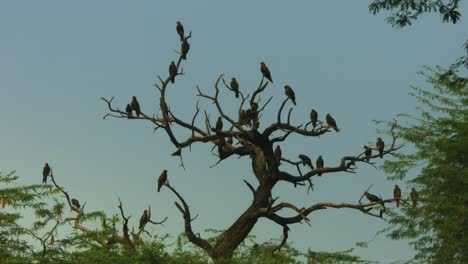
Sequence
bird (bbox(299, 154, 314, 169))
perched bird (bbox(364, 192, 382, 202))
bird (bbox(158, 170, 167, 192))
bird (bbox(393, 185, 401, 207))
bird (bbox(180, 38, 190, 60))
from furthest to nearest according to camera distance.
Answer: bird (bbox(393, 185, 401, 207)) < bird (bbox(299, 154, 314, 169)) < perched bird (bbox(364, 192, 382, 202)) < bird (bbox(180, 38, 190, 60)) < bird (bbox(158, 170, 167, 192))

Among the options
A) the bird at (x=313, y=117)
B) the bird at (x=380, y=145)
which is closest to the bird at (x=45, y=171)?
the bird at (x=313, y=117)

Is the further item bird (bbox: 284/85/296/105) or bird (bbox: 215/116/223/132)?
bird (bbox: 215/116/223/132)

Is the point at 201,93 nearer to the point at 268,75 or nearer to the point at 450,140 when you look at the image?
the point at 268,75

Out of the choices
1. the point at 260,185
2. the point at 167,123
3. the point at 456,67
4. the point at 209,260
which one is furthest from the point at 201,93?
the point at 456,67

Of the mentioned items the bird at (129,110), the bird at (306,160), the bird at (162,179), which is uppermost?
the bird at (306,160)

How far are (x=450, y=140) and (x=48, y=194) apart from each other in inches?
444

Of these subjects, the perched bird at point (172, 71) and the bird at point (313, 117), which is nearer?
the perched bird at point (172, 71)

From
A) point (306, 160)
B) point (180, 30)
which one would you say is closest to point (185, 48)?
point (180, 30)

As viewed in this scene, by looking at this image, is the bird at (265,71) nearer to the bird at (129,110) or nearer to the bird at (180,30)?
the bird at (180,30)

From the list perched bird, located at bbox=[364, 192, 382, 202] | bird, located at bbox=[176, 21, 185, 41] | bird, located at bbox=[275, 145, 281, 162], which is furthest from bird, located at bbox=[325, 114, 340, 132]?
bird, located at bbox=[176, 21, 185, 41]

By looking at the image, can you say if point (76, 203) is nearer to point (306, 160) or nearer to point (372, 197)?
point (306, 160)

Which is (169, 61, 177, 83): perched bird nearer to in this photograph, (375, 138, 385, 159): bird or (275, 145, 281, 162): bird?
(275, 145, 281, 162): bird

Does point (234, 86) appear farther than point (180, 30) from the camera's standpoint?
Yes

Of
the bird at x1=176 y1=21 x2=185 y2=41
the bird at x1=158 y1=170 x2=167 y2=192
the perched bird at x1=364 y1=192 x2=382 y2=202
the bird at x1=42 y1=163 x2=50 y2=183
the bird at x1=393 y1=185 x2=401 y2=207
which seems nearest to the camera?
the bird at x1=158 y1=170 x2=167 y2=192
